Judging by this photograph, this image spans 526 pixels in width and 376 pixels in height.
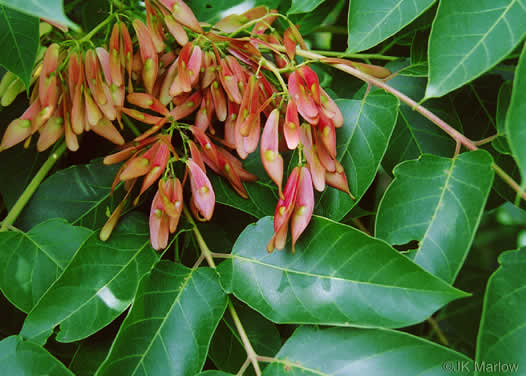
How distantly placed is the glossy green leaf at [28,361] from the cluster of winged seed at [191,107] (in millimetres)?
163

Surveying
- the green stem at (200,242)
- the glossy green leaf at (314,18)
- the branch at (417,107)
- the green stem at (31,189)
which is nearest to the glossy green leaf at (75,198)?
the green stem at (31,189)

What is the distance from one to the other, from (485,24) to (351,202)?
26cm

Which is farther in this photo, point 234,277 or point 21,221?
point 21,221

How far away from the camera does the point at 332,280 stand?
0.62m

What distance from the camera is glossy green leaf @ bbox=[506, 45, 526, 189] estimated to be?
0.50m

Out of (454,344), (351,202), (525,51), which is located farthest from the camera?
(454,344)

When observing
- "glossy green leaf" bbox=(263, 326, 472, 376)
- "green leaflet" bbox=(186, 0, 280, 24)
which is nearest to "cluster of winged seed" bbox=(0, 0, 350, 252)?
"glossy green leaf" bbox=(263, 326, 472, 376)

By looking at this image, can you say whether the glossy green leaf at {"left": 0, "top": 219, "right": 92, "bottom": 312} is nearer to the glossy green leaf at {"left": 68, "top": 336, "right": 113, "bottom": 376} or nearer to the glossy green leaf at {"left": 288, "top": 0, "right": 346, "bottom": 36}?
the glossy green leaf at {"left": 68, "top": 336, "right": 113, "bottom": 376}

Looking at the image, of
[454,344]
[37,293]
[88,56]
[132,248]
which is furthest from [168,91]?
[454,344]

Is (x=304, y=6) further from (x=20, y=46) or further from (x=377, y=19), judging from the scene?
(x=20, y=46)

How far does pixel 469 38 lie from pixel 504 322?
1.03ft

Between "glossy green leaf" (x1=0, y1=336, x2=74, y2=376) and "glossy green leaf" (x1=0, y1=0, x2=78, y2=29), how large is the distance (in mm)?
393

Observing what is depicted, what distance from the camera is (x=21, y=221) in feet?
2.72

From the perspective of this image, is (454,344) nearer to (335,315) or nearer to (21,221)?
(335,315)
